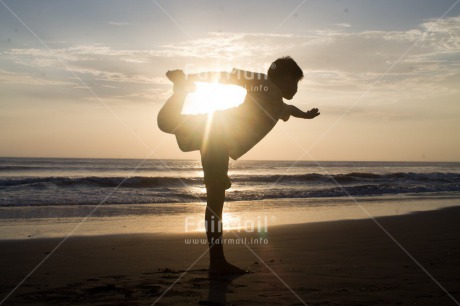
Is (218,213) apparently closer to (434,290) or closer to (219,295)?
(219,295)

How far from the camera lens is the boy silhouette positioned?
4500mm

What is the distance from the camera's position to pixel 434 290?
4402 mm

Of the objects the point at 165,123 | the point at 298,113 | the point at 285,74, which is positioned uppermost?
the point at 285,74

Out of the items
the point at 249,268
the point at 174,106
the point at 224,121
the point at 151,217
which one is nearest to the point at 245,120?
the point at 224,121

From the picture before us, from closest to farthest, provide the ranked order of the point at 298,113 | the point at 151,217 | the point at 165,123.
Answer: the point at 165,123
the point at 298,113
the point at 151,217

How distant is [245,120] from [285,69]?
70 cm

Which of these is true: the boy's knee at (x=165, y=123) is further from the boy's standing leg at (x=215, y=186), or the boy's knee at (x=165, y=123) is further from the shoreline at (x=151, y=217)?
the shoreline at (x=151, y=217)

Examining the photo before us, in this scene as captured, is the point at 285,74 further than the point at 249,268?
A: No

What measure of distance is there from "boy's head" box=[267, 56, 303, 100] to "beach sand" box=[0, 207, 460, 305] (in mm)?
1870

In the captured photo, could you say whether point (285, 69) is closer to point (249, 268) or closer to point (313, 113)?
point (313, 113)

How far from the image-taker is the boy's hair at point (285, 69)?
509 cm

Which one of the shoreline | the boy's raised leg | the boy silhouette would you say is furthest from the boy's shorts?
the shoreline

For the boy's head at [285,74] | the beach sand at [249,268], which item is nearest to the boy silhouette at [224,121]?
the boy's head at [285,74]

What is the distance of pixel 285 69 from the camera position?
5102mm
